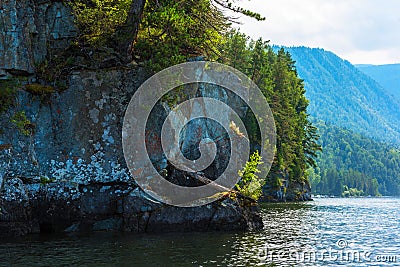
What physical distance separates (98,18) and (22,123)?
7.17 metres

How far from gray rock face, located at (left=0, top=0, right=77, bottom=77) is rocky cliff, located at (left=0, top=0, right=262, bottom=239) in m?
0.05

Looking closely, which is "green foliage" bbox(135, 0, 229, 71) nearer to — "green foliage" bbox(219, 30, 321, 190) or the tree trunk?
the tree trunk

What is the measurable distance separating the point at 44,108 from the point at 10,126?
1868 millimetres

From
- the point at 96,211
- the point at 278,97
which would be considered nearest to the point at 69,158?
the point at 96,211

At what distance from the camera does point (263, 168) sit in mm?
59219

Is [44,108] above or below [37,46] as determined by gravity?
below

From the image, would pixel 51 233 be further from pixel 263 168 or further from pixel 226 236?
pixel 263 168

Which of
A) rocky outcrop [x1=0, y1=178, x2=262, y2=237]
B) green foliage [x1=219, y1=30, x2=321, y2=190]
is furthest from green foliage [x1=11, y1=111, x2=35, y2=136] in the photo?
green foliage [x1=219, y1=30, x2=321, y2=190]

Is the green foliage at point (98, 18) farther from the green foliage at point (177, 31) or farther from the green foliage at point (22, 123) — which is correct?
the green foliage at point (22, 123)

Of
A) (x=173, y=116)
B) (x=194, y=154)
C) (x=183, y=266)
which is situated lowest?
(x=183, y=266)

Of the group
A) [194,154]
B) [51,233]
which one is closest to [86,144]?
[51,233]

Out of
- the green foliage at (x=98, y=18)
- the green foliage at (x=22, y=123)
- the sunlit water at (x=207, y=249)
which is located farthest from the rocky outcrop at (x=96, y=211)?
the green foliage at (x=98, y=18)

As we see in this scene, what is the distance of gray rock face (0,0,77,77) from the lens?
2431 cm

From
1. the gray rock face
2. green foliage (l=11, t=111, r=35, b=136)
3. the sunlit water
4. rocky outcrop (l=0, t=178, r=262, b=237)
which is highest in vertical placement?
the gray rock face
